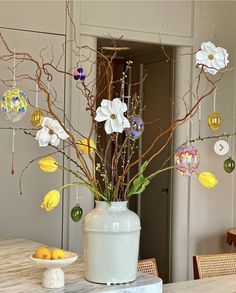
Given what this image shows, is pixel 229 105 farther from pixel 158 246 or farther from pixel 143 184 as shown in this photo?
pixel 143 184

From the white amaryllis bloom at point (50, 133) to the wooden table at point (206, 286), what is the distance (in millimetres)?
1094

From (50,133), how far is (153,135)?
360cm

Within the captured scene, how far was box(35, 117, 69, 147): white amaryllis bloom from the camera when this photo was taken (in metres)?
1.98

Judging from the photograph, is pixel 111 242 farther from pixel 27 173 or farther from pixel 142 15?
pixel 142 15

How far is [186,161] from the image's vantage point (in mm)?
2113

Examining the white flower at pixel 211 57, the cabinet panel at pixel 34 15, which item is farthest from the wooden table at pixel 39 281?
the cabinet panel at pixel 34 15

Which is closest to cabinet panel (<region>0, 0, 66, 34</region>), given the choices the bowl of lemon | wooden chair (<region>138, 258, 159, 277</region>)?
wooden chair (<region>138, 258, 159, 277</region>)

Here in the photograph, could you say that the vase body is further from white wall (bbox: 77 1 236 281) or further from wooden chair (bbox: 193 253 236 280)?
white wall (bbox: 77 1 236 281)

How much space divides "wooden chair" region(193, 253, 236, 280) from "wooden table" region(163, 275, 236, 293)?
20cm

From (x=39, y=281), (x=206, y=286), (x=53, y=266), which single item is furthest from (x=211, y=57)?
(x=206, y=286)

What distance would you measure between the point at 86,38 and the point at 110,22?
10.1 inches

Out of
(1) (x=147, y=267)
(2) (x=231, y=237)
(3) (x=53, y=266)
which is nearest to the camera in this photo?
(3) (x=53, y=266)

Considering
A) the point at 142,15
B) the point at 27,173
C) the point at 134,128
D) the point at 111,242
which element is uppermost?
the point at 142,15

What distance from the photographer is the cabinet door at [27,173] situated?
4.05m
